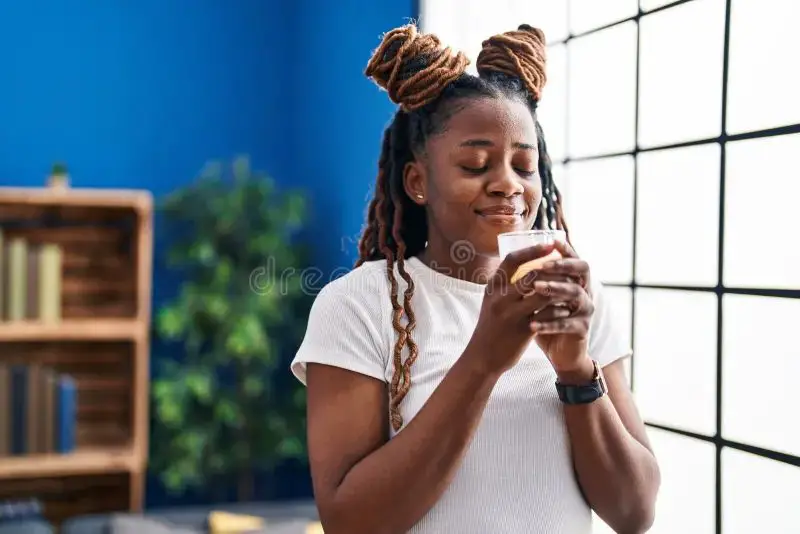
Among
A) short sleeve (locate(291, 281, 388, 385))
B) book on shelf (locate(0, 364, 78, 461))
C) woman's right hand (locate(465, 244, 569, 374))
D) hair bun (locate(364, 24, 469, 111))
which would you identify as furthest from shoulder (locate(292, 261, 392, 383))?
book on shelf (locate(0, 364, 78, 461))

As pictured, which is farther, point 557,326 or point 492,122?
point 492,122

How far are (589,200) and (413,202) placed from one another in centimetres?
128

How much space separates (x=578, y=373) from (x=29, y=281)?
3.01m

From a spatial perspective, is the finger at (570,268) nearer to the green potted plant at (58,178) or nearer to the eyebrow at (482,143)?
the eyebrow at (482,143)

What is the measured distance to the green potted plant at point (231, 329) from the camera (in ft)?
11.6

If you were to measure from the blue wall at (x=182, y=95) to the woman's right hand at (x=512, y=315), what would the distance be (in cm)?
265

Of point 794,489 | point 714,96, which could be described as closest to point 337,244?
point 714,96

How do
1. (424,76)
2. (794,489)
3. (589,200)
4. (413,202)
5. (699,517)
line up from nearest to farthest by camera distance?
(424,76) < (413,202) < (794,489) < (699,517) < (589,200)

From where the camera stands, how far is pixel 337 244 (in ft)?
12.4

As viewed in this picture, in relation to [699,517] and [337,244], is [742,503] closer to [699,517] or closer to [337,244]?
[699,517]

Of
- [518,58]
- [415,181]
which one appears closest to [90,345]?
[415,181]

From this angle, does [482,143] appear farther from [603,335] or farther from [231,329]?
[231,329]

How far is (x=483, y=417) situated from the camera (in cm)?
95

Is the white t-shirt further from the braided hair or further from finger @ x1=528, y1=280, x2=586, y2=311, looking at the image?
finger @ x1=528, y1=280, x2=586, y2=311
